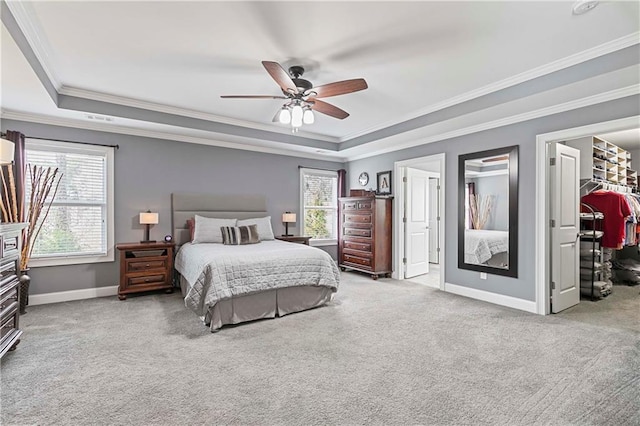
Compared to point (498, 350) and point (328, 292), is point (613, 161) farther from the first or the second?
point (328, 292)

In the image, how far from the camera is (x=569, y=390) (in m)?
2.16

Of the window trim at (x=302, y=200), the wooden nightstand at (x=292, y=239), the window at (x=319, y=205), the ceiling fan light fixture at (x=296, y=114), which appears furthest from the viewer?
the window at (x=319, y=205)

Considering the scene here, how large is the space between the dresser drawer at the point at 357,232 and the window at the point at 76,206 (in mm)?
3908

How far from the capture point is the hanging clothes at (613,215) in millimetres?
4602

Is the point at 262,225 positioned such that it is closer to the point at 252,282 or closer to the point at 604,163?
the point at 252,282

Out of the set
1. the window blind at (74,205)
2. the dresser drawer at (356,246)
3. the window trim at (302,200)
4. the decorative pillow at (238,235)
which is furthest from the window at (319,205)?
the window blind at (74,205)

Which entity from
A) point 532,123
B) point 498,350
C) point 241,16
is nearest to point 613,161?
point 532,123

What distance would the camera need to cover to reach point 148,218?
4.56m

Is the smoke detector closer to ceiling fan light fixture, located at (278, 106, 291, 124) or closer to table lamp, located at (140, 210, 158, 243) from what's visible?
ceiling fan light fixture, located at (278, 106, 291, 124)

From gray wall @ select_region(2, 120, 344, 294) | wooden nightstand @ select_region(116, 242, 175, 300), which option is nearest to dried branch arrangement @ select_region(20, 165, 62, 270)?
gray wall @ select_region(2, 120, 344, 294)

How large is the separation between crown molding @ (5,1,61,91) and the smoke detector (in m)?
3.80

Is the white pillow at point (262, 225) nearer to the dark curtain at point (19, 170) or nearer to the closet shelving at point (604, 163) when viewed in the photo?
the dark curtain at point (19, 170)

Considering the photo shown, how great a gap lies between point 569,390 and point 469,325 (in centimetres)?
124

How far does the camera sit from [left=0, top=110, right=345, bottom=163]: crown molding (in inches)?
160
